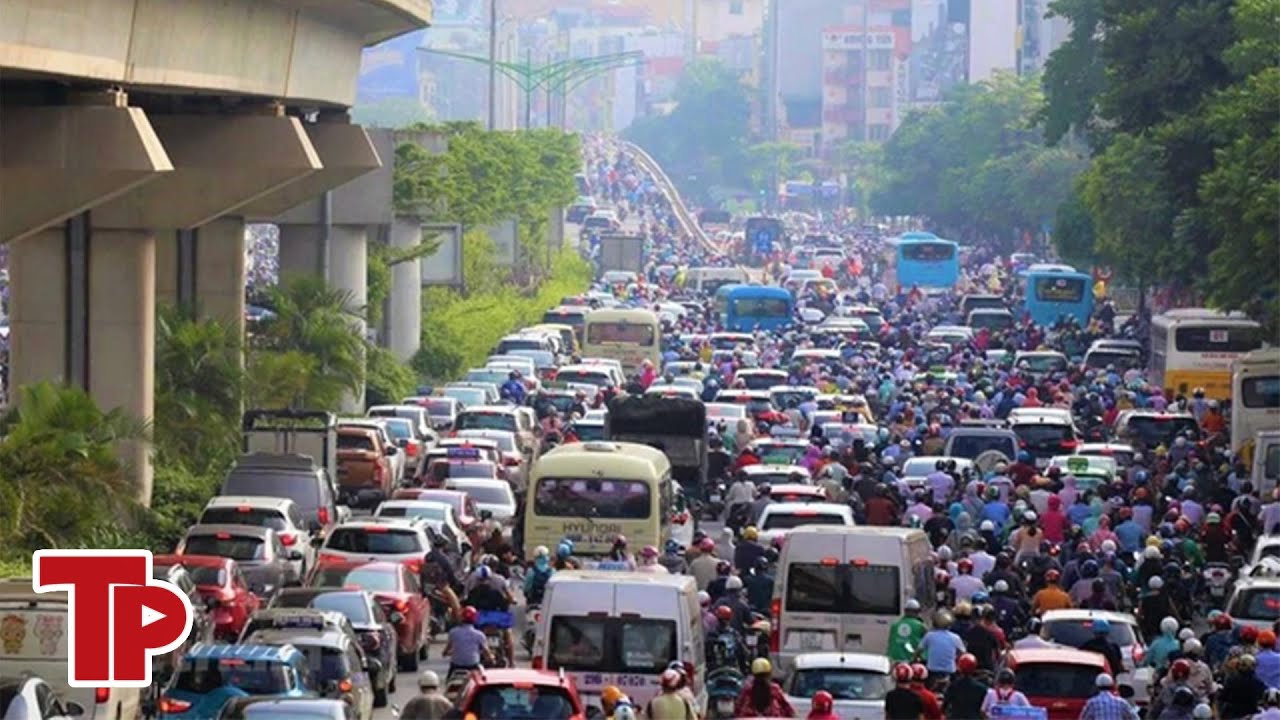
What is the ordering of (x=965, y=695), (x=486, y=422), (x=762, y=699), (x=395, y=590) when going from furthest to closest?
(x=486, y=422)
(x=395, y=590)
(x=965, y=695)
(x=762, y=699)

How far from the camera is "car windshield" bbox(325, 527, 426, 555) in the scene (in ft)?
115

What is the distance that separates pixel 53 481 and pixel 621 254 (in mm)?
98173

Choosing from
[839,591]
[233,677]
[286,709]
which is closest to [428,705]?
[233,677]

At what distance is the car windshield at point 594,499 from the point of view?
36.7 m

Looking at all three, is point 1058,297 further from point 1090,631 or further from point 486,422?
point 1090,631

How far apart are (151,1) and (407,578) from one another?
679 centimetres

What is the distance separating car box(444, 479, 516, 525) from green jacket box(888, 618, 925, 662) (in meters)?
14.4

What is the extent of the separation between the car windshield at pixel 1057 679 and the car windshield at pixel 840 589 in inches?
180

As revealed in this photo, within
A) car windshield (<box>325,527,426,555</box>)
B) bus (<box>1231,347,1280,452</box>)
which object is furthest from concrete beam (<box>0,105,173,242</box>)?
bus (<box>1231,347,1280,452</box>)

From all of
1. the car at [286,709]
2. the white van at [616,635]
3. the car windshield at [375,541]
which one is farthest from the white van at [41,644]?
the car windshield at [375,541]

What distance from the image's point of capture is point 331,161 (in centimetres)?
5394

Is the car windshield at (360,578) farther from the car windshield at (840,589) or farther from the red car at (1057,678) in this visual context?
the red car at (1057,678)

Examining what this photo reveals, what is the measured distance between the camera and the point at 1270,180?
158 ft

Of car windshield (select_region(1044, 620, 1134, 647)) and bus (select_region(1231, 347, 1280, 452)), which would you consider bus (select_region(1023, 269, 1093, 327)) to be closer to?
bus (select_region(1231, 347, 1280, 452))
